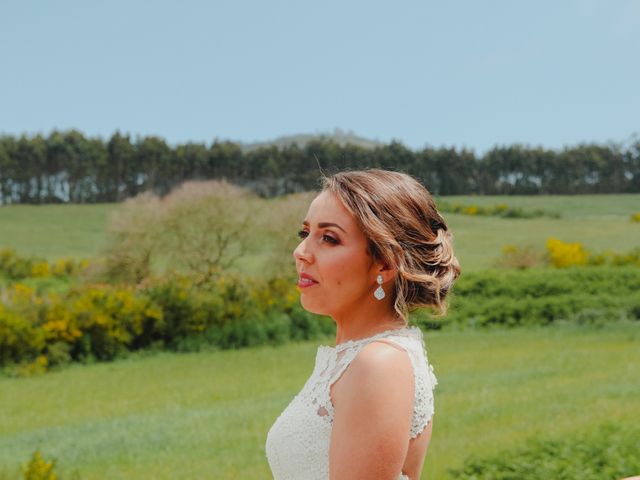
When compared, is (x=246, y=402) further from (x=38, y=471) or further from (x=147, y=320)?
(x=147, y=320)

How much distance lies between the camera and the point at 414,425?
1.43 metres

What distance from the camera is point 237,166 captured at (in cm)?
4609

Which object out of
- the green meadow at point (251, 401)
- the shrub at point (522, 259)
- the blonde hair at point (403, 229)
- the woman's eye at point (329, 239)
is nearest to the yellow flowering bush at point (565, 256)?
the shrub at point (522, 259)

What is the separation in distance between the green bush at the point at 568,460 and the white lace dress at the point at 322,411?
3509 millimetres

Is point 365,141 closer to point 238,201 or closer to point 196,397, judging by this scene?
point 238,201

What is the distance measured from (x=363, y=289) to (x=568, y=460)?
3.82 m

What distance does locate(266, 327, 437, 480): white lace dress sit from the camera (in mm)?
1399

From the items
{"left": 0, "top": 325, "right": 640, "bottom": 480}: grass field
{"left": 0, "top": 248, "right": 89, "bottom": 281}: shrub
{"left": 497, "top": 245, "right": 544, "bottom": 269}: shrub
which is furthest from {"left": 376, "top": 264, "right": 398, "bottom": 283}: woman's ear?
{"left": 0, "top": 248, "right": 89, "bottom": 281}: shrub

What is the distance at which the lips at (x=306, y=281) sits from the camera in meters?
1.50

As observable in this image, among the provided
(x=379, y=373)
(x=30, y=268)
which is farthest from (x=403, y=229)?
(x=30, y=268)

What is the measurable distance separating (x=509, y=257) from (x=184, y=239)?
11.8m

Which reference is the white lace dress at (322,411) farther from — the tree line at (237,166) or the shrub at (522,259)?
the tree line at (237,166)

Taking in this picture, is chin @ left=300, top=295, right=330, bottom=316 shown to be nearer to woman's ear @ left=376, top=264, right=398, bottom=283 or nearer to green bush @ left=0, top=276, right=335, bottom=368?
woman's ear @ left=376, top=264, right=398, bottom=283

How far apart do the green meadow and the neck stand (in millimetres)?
3400
